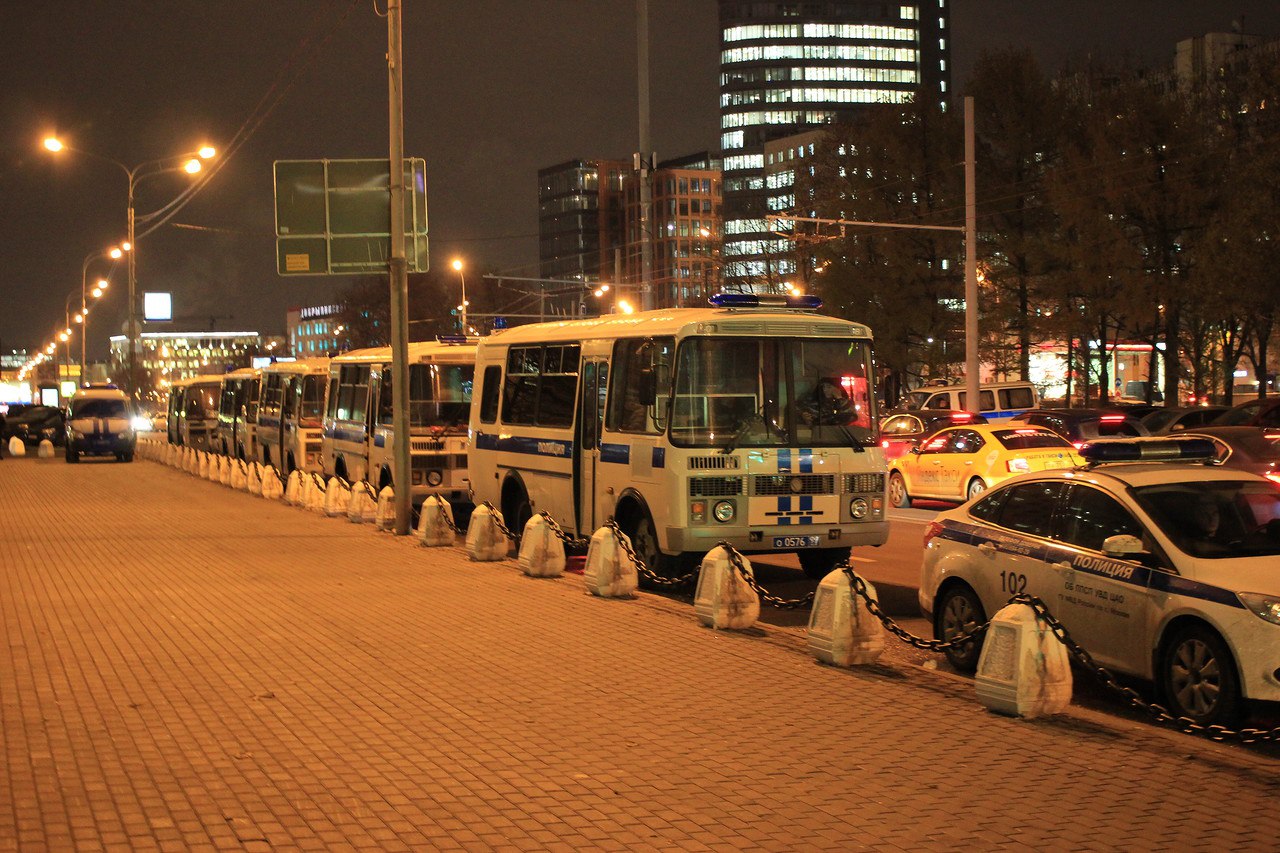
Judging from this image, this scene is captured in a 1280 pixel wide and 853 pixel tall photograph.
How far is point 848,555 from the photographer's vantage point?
1534cm

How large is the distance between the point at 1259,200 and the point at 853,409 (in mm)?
30141

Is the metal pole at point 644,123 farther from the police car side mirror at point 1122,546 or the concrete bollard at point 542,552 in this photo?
the police car side mirror at point 1122,546

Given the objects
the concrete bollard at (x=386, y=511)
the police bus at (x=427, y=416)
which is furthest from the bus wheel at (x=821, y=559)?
the police bus at (x=427, y=416)

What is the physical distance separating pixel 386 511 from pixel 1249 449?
1221cm

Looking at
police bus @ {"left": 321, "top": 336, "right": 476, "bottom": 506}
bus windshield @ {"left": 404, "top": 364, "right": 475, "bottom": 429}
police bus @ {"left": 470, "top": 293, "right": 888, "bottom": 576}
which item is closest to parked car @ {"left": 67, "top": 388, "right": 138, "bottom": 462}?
police bus @ {"left": 321, "top": 336, "right": 476, "bottom": 506}

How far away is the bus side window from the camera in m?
19.1

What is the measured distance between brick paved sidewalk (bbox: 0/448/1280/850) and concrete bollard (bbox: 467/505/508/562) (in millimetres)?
3506

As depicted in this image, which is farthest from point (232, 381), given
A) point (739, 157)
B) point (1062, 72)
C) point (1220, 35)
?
point (739, 157)

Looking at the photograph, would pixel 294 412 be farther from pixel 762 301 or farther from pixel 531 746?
pixel 531 746

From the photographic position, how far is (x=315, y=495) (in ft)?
83.7

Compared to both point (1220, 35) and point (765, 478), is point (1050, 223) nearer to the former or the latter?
point (765, 478)

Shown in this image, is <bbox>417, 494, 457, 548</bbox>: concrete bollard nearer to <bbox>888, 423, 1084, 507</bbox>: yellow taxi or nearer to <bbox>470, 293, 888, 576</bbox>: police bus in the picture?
<bbox>470, 293, 888, 576</bbox>: police bus

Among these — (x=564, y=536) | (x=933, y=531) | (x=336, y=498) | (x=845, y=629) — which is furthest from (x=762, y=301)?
(x=336, y=498)

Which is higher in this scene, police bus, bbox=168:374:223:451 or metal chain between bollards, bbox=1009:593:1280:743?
police bus, bbox=168:374:223:451
